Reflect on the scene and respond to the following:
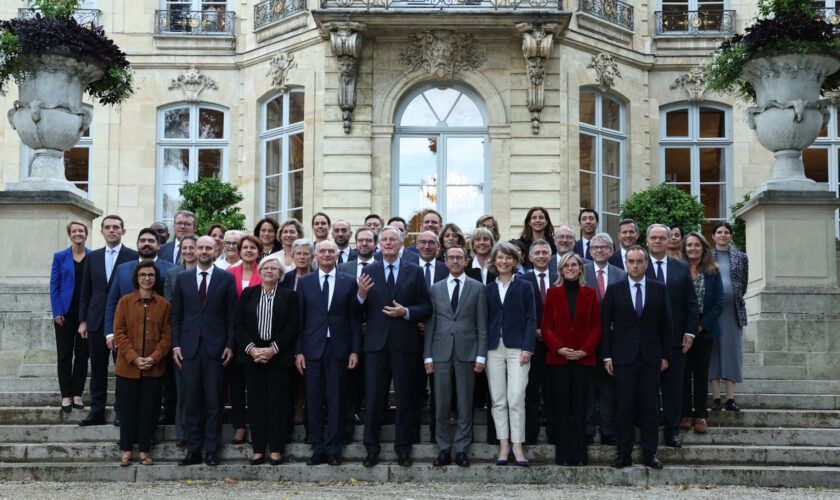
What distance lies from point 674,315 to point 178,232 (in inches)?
175

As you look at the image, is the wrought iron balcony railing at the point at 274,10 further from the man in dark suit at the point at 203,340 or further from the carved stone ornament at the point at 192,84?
the man in dark suit at the point at 203,340

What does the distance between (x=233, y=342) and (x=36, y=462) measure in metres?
1.85

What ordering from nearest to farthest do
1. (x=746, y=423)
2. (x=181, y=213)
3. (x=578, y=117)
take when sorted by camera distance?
(x=746, y=423) < (x=181, y=213) < (x=578, y=117)

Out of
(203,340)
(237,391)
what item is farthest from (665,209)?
(203,340)

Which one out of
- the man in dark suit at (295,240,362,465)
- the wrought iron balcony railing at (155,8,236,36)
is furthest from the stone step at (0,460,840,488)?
the wrought iron balcony railing at (155,8,236,36)

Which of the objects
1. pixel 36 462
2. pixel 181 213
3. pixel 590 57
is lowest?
pixel 36 462

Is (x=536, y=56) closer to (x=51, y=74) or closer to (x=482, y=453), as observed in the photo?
(x=51, y=74)

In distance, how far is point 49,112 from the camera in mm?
11172

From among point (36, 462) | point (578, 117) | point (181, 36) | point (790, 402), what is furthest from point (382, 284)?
point (181, 36)

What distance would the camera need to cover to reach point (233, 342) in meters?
8.71

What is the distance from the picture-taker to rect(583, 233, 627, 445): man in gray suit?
28.3ft

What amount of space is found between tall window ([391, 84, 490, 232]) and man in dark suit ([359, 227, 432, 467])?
8.24 metres

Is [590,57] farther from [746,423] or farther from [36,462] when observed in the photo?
[36,462]

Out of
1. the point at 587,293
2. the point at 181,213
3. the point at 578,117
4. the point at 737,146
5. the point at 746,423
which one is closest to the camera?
the point at 587,293
